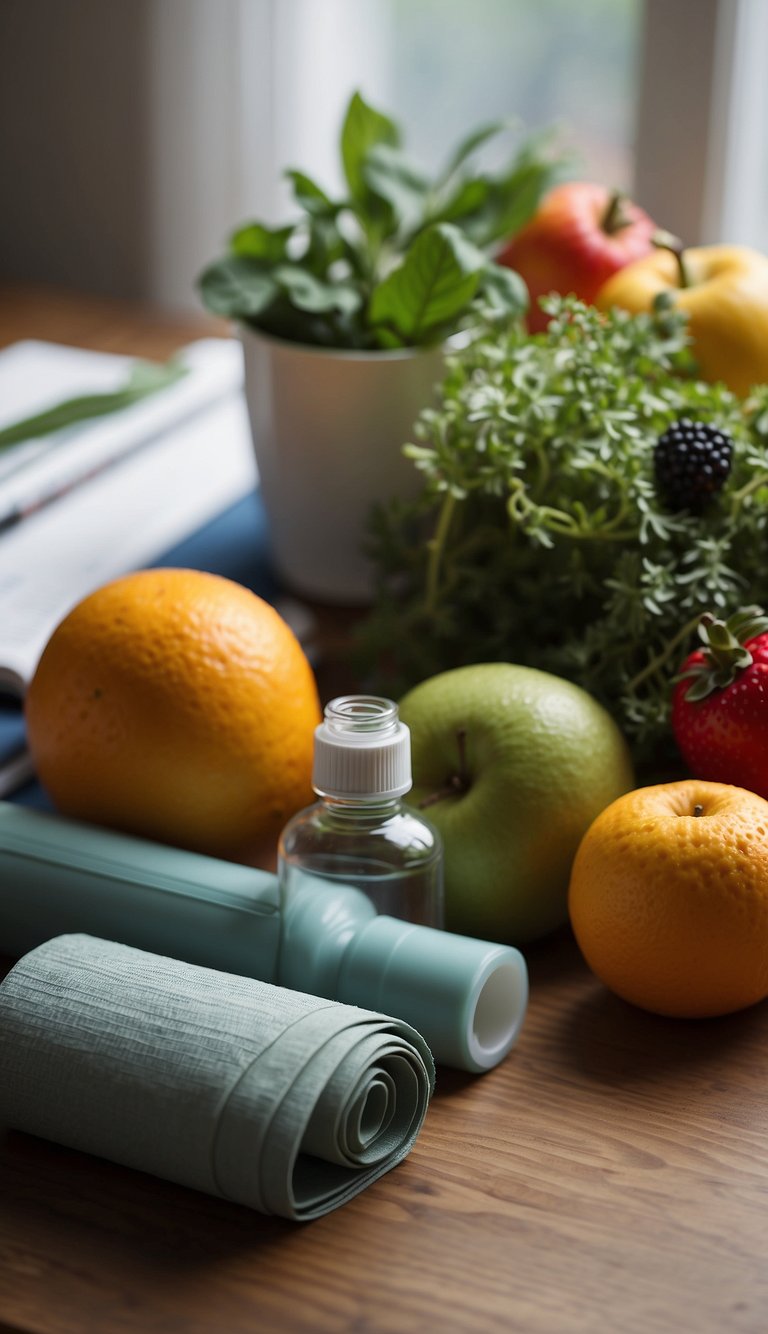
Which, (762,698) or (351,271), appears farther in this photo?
(351,271)

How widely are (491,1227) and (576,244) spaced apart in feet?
2.19

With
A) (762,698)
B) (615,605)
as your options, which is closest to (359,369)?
(615,605)

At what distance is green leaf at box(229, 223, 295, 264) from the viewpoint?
0.90 metres

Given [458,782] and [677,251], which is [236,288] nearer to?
[677,251]

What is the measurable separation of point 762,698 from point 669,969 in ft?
0.44

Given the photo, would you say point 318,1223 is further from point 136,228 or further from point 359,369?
point 136,228

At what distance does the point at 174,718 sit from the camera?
0.67 meters

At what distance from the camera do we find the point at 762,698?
0.65 meters

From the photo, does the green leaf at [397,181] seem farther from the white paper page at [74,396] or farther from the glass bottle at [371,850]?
the glass bottle at [371,850]

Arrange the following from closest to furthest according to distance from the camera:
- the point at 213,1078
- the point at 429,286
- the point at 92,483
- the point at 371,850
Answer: the point at 213,1078 < the point at 371,850 < the point at 429,286 < the point at 92,483

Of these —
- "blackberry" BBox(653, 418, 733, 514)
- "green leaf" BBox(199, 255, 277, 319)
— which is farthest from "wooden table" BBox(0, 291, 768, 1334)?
"green leaf" BBox(199, 255, 277, 319)

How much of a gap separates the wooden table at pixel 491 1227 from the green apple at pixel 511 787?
0.07 m

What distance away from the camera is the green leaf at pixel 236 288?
88 centimetres

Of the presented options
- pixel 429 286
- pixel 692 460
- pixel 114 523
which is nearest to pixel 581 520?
pixel 692 460
